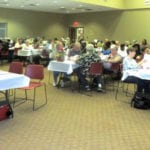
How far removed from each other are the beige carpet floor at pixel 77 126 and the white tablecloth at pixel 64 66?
903mm

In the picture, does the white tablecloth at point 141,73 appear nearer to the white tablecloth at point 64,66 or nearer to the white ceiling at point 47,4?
the white tablecloth at point 64,66

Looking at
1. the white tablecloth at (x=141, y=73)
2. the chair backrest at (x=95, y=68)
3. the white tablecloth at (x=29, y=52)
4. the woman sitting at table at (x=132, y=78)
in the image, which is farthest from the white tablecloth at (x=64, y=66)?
the white tablecloth at (x=29, y=52)

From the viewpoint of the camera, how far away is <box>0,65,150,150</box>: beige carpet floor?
12.8 feet

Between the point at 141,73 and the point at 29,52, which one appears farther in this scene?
the point at 29,52

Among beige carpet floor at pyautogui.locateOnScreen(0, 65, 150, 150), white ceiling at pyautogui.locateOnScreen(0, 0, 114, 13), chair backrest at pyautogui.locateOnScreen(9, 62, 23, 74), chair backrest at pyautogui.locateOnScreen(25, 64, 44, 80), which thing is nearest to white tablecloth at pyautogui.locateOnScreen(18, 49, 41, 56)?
white ceiling at pyautogui.locateOnScreen(0, 0, 114, 13)

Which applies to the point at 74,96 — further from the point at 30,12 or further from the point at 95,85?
the point at 30,12

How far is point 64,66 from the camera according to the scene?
23.4ft

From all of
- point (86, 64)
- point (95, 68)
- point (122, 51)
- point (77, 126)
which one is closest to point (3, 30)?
point (122, 51)

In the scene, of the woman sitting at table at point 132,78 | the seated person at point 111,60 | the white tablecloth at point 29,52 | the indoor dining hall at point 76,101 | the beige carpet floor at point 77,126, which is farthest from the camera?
the white tablecloth at point 29,52

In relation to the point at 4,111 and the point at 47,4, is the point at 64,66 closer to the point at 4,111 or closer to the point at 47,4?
the point at 4,111

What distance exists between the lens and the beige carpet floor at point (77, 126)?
3887 mm

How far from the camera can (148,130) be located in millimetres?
4523

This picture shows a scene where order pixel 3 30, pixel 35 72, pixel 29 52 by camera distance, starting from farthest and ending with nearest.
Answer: pixel 3 30 < pixel 29 52 < pixel 35 72

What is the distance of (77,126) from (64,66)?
2739mm
